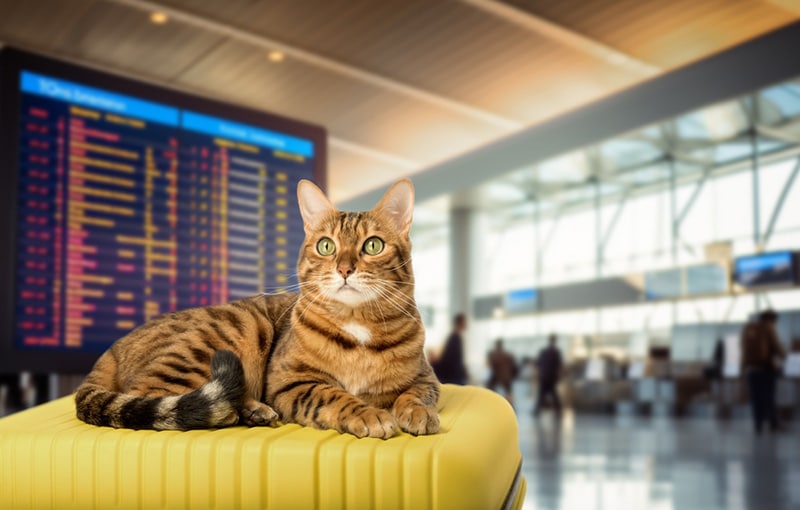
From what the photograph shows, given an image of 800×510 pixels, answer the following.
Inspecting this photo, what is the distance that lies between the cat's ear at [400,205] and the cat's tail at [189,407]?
74 centimetres

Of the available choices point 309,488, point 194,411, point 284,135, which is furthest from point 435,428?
point 284,135

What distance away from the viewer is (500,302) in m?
22.7

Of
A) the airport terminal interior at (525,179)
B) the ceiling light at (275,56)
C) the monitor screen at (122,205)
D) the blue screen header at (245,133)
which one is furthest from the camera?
the ceiling light at (275,56)

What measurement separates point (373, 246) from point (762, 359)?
36.4 ft

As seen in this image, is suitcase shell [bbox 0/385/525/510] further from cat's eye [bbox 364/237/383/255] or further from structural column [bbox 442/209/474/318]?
structural column [bbox 442/209/474/318]

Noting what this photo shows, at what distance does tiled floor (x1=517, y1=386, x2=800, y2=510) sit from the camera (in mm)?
4643

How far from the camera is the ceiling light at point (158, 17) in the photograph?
1261 centimetres

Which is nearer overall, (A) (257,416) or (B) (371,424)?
(B) (371,424)

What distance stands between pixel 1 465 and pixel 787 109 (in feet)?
52.5

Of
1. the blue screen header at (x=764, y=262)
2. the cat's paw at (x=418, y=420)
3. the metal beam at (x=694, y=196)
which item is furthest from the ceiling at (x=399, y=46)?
the cat's paw at (x=418, y=420)

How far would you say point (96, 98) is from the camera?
4.04m

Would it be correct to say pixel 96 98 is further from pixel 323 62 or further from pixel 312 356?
pixel 323 62

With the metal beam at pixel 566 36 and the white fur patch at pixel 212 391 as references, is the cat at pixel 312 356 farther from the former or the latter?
the metal beam at pixel 566 36

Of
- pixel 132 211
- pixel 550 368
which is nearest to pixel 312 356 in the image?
pixel 132 211
